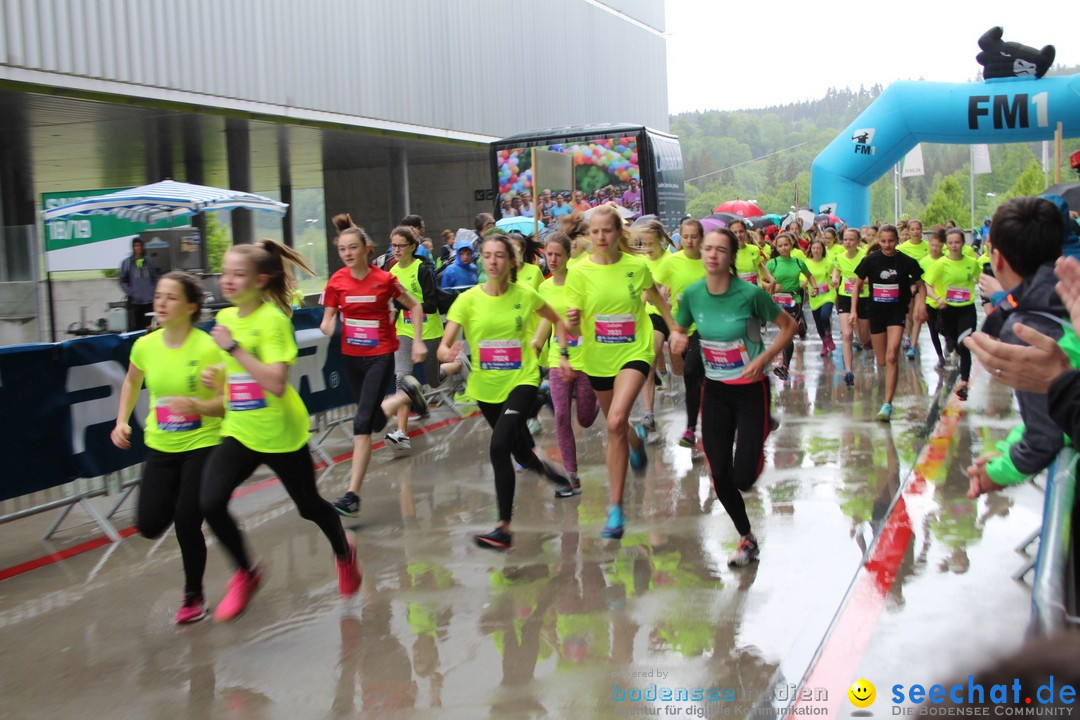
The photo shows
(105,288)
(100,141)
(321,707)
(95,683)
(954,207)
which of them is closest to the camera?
(321,707)

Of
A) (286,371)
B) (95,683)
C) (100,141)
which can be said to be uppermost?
(100,141)

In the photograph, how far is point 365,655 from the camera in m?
4.93

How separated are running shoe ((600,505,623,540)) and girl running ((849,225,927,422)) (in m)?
4.94

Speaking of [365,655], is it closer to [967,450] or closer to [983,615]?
[983,615]

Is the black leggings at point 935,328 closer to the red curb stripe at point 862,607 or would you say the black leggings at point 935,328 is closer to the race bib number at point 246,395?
the red curb stripe at point 862,607

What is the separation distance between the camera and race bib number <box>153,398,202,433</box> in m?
5.32

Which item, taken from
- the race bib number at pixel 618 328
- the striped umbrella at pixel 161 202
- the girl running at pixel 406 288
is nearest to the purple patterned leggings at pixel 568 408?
the race bib number at pixel 618 328

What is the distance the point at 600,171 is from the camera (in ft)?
66.7

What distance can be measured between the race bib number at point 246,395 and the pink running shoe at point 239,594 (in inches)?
33.4

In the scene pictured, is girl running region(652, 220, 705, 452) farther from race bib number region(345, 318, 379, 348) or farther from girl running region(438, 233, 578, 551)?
race bib number region(345, 318, 379, 348)

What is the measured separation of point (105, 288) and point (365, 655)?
66.3ft

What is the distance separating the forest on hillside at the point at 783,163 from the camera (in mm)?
130500

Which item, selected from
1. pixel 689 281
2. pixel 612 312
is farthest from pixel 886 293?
pixel 612 312

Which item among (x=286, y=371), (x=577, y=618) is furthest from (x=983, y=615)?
(x=286, y=371)
